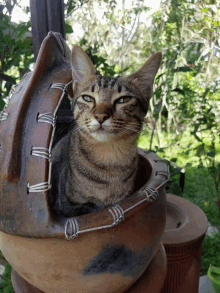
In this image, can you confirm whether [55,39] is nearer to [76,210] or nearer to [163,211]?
[76,210]

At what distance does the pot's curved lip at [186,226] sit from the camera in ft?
4.48

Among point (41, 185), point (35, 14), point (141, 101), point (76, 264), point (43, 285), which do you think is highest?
point (35, 14)

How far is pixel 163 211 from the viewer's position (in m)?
1.00

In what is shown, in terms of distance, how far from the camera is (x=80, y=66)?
1.10m

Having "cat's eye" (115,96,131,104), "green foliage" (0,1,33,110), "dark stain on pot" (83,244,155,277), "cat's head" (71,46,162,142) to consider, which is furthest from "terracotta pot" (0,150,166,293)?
"green foliage" (0,1,33,110)

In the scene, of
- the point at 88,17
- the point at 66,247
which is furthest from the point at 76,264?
the point at 88,17

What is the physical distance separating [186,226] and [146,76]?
0.83m

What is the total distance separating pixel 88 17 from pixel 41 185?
2.45 m

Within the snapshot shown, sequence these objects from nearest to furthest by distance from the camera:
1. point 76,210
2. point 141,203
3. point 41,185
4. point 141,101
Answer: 1. point 41,185
2. point 141,203
3. point 76,210
4. point 141,101

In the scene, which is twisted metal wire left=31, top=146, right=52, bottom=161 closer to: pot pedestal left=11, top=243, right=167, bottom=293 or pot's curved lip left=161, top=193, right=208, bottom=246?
pot pedestal left=11, top=243, right=167, bottom=293

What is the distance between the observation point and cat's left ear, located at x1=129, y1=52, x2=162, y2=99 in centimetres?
108

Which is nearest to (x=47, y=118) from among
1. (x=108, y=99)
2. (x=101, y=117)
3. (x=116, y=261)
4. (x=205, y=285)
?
(x=101, y=117)

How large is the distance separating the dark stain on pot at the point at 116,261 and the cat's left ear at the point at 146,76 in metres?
0.64

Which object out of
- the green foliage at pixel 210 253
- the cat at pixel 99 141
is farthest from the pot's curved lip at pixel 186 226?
the green foliage at pixel 210 253
